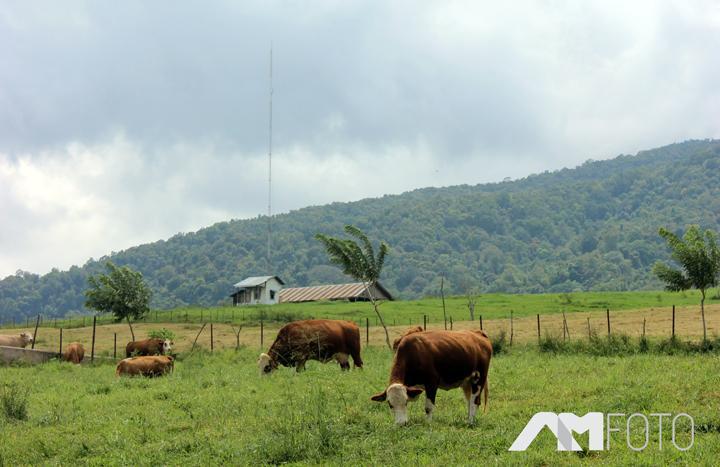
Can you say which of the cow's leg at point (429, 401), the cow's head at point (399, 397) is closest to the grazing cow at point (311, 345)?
the cow's leg at point (429, 401)

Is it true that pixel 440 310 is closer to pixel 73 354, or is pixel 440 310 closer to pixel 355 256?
pixel 355 256

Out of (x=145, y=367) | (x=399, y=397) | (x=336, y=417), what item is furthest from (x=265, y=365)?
(x=399, y=397)

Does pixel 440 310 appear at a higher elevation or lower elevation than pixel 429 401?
higher

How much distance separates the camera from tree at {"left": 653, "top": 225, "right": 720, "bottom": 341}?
31.0 metres

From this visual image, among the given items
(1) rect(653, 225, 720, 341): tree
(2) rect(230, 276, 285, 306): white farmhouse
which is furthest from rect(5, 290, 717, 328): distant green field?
(1) rect(653, 225, 720, 341): tree

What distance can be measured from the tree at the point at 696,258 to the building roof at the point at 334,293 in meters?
61.3

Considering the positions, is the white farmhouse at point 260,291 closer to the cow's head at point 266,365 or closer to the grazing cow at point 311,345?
the grazing cow at point 311,345

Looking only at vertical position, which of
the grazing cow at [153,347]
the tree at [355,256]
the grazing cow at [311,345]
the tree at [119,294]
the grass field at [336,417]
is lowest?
the grass field at [336,417]

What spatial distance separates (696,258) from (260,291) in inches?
2916

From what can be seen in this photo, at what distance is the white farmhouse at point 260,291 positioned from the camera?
98.4m

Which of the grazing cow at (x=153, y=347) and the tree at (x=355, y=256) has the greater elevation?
the tree at (x=355, y=256)

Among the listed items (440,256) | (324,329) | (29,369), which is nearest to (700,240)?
(324,329)

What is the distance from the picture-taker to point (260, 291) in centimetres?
9900

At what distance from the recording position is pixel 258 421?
14.7 m
